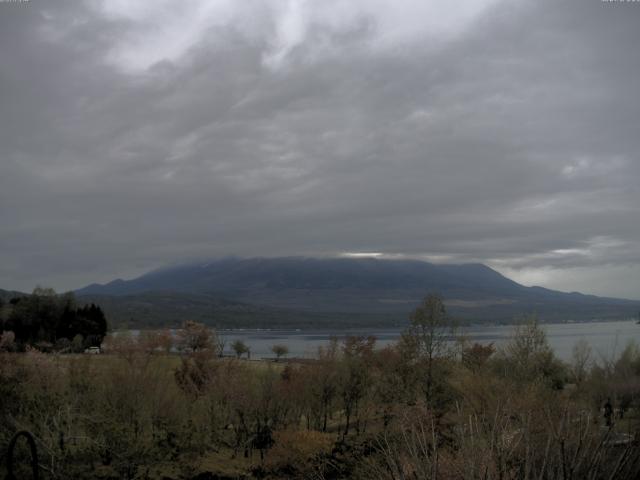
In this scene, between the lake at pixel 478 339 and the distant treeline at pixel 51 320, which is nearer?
the lake at pixel 478 339

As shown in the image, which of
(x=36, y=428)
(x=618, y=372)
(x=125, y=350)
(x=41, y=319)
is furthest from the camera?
(x=41, y=319)

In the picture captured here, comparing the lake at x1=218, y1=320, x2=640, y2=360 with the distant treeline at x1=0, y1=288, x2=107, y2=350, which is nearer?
the lake at x1=218, y1=320, x2=640, y2=360

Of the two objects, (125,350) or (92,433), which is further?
(125,350)

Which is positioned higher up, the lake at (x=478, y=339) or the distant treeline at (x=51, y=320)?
the distant treeline at (x=51, y=320)

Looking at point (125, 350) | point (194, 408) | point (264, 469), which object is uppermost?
point (125, 350)

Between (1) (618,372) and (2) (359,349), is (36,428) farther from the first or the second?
(1) (618,372)

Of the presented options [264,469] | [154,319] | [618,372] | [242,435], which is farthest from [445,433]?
[154,319]

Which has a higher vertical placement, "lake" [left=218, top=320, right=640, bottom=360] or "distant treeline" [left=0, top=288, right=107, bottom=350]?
"distant treeline" [left=0, top=288, right=107, bottom=350]

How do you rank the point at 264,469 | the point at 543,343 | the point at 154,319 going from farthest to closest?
the point at 154,319, the point at 543,343, the point at 264,469
